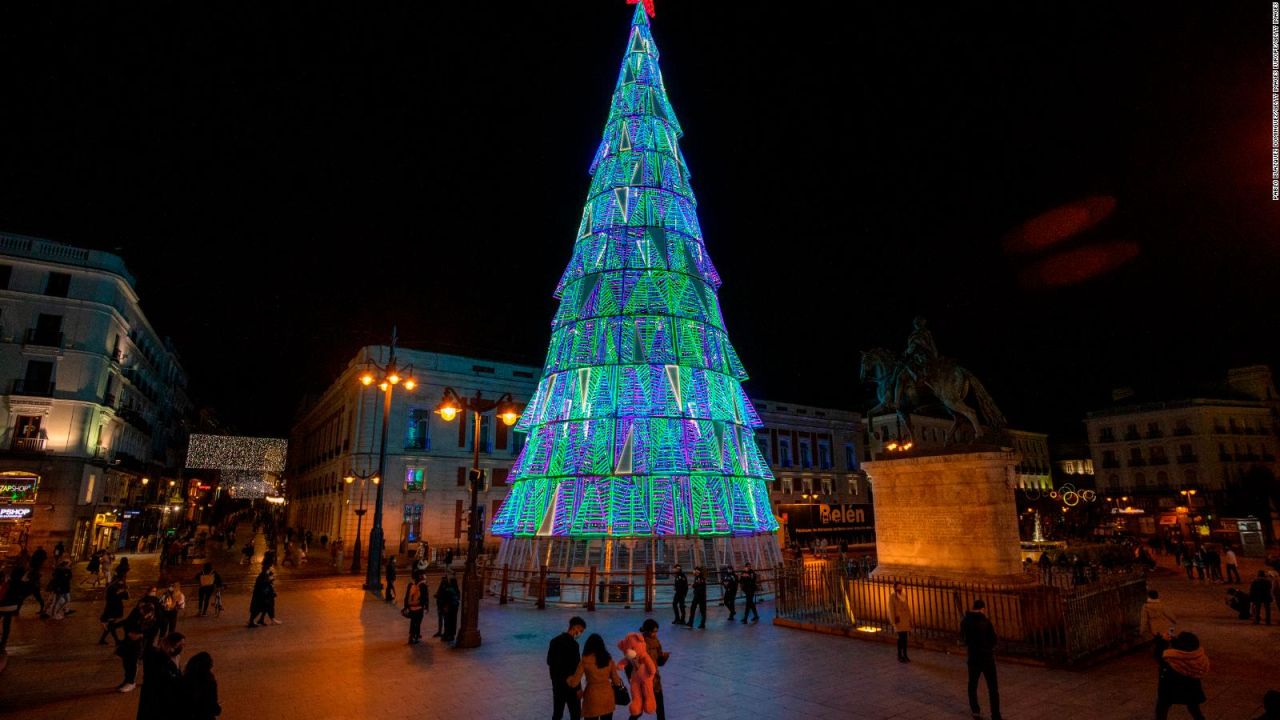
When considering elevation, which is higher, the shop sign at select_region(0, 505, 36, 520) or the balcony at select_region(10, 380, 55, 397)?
the balcony at select_region(10, 380, 55, 397)

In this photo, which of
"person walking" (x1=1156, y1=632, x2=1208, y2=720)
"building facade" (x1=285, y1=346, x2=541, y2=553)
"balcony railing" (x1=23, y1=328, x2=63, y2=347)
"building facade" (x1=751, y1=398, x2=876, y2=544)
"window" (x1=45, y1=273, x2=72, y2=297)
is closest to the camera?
"person walking" (x1=1156, y1=632, x2=1208, y2=720)

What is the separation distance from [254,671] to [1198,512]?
Answer: 223 ft

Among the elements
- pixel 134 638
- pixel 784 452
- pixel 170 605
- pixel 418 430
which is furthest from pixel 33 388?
pixel 784 452

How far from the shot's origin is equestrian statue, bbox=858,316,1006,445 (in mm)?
14336

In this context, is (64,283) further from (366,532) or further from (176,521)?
(176,521)

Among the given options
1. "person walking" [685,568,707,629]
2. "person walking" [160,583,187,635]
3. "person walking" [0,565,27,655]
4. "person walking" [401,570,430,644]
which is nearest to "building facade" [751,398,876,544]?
"person walking" [685,568,707,629]

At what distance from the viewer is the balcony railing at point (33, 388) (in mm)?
30609

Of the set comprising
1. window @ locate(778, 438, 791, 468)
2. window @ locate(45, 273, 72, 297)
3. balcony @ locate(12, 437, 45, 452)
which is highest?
window @ locate(45, 273, 72, 297)

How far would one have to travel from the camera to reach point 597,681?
651 cm

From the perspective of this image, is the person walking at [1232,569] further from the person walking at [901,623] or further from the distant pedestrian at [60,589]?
the distant pedestrian at [60,589]

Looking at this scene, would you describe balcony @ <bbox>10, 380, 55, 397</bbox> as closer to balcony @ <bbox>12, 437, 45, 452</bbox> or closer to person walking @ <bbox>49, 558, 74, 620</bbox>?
balcony @ <bbox>12, 437, 45, 452</bbox>

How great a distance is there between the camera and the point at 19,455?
29.7 meters

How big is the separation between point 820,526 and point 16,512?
46.2 m

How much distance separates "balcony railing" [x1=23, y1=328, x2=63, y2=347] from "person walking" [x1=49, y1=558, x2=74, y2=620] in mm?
21759
